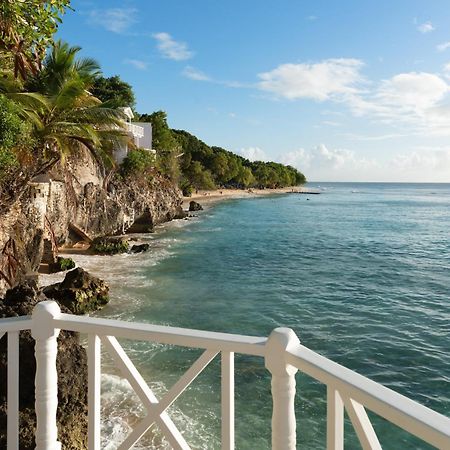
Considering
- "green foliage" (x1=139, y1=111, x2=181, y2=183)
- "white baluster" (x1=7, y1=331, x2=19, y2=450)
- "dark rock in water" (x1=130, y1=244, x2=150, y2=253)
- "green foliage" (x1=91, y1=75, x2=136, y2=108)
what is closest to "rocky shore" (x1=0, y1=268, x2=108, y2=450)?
"white baluster" (x1=7, y1=331, x2=19, y2=450)

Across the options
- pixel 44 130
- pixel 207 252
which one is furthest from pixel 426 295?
pixel 44 130

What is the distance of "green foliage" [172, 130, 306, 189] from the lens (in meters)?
84.4

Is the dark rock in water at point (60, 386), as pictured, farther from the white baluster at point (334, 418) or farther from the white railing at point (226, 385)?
the white baluster at point (334, 418)

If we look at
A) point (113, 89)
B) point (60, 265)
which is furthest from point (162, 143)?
point (60, 265)

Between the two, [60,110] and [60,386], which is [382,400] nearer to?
[60,386]

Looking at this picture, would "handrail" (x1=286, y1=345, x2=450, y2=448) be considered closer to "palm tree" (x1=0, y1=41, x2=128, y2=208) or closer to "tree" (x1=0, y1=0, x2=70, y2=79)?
"tree" (x1=0, y1=0, x2=70, y2=79)

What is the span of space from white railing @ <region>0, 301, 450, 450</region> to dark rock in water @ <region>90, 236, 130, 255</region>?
24194 mm

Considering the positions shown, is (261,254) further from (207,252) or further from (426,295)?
(426,295)

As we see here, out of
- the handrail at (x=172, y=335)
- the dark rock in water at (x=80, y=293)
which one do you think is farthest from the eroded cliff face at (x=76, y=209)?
the handrail at (x=172, y=335)

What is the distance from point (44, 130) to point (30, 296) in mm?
8593

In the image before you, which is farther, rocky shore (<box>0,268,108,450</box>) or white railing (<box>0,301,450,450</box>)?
rocky shore (<box>0,268,108,450</box>)

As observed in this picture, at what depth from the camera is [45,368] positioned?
9.11 feet

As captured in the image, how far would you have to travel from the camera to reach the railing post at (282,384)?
214cm

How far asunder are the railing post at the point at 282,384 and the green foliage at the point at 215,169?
75700mm
